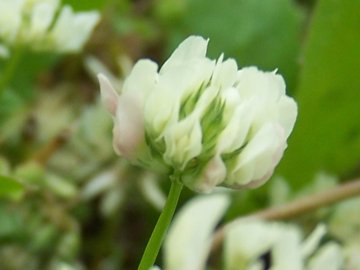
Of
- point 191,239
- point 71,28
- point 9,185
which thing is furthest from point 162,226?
point 71,28

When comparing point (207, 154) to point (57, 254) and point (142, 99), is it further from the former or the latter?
point (57, 254)

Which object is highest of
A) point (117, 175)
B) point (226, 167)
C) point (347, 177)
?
point (226, 167)

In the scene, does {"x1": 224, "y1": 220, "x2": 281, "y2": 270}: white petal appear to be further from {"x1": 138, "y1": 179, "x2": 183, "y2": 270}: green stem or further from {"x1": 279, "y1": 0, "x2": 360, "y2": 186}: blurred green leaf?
{"x1": 279, "y1": 0, "x2": 360, "y2": 186}: blurred green leaf

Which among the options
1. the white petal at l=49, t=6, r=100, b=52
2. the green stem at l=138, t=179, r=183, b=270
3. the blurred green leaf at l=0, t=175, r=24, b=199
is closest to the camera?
the green stem at l=138, t=179, r=183, b=270

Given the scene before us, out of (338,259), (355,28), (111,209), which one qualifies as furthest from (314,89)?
(338,259)

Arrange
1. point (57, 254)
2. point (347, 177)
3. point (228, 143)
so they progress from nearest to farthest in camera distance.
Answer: point (228, 143) < point (57, 254) < point (347, 177)

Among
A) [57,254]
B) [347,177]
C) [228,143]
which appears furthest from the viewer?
[347,177]

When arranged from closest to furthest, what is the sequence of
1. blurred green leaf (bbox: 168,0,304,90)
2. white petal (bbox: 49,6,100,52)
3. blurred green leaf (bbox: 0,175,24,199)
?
1. blurred green leaf (bbox: 0,175,24,199)
2. white petal (bbox: 49,6,100,52)
3. blurred green leaf (bbox: 168,0,304,90)

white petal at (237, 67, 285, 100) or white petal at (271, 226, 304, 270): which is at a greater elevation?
white petal at (237, 67, 285, 100)

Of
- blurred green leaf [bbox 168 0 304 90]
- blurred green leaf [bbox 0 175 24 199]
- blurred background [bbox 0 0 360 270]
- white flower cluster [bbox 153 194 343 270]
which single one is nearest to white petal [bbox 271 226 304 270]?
white flower cluster [bbox 153 194 343 270]
